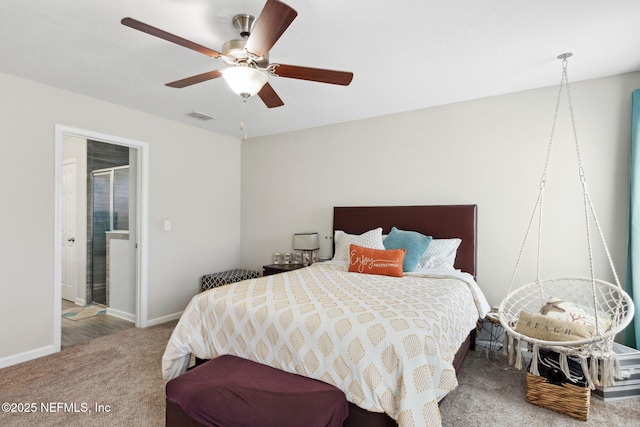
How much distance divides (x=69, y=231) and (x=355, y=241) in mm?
4386

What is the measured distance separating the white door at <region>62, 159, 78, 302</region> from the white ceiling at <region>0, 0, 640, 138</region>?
236 centimetres

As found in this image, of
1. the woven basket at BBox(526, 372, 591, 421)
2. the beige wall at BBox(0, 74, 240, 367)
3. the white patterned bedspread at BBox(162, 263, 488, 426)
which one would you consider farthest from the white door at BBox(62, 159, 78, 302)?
the woven basket at BBox(526, 372, 591, 421)

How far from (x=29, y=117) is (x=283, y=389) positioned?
330 centimetres

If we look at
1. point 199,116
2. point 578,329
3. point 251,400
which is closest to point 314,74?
point 251,400

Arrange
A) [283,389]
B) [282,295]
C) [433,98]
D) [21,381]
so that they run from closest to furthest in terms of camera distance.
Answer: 1. [283,389]
2. [282,295]
3. [21,381]
4. [433,98]

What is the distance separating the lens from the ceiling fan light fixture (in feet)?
6.23

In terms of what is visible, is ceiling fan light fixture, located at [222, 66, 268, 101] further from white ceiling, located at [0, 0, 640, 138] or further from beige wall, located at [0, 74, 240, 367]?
beige wall, located at [0, 74, 240, 367]

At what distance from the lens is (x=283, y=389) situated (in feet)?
5.35

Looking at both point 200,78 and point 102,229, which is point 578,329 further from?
point 102,229

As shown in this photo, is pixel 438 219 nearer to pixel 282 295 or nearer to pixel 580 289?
pixel 580 289

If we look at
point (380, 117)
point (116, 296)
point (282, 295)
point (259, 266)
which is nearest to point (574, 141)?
point (380, 117)

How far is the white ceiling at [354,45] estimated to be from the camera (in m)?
1.94

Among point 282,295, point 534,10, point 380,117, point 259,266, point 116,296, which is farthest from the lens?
point 259,266

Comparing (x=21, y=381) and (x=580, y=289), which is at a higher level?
(x=580, y=289)
